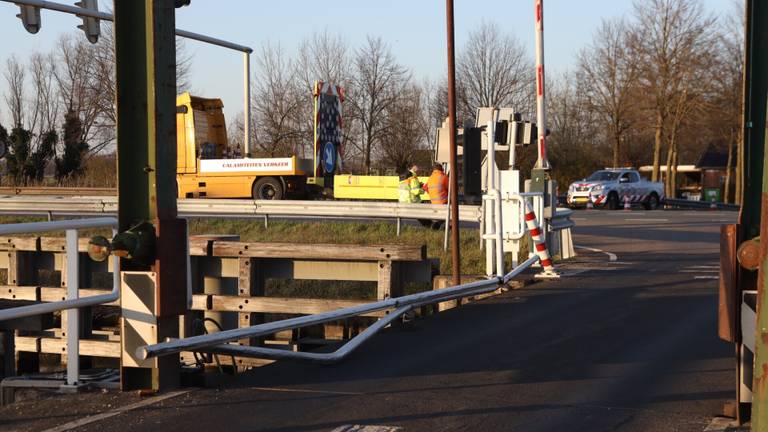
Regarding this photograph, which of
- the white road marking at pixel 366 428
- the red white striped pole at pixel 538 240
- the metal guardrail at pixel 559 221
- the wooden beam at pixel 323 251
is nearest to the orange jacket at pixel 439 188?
the metal guardrail at pixel 559 221

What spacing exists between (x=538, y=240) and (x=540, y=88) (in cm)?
519

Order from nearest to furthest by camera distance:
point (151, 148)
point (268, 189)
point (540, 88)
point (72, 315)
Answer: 1. point (151, 148)
2. point (72, 315)
3. point (540, 88)
4. point (268, 189)

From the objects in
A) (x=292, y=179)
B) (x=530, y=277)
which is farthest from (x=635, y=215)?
(x=530, y=277)

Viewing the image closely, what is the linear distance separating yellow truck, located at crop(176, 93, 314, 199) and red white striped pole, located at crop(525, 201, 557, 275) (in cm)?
1907

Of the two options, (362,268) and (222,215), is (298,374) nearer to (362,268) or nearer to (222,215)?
(362,268)

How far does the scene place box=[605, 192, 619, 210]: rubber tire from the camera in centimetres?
4394

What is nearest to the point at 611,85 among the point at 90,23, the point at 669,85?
the point at 669,85

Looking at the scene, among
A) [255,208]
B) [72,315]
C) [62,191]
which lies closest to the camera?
[72,315]

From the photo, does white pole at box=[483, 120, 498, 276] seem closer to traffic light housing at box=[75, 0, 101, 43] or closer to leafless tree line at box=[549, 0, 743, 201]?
traffic light housing at box=[75, 0, 101, 43]

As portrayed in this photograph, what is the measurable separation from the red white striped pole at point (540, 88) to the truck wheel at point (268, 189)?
14897mm

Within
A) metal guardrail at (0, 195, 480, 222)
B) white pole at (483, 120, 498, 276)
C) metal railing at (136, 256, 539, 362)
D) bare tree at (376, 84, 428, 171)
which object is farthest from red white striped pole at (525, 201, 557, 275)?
bare tree at (376, 84, 428, 171)

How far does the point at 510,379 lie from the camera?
7180 millimetres

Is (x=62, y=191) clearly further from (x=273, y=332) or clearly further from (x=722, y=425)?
(x=722, y=425)

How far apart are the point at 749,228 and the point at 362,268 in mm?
8242
